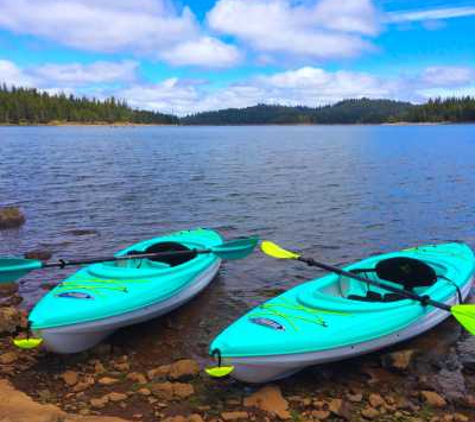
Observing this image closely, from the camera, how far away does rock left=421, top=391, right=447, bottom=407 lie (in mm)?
6152

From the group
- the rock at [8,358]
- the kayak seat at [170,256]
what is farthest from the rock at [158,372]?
the kayak seat at [170,256]

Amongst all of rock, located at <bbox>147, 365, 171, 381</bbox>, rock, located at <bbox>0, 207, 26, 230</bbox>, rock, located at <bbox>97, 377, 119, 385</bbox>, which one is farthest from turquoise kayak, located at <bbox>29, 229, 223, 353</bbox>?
rock, located at <bbox>0, 207, 26, 230</bbox>

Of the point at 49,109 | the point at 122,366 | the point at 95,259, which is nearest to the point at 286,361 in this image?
the point at 122,366

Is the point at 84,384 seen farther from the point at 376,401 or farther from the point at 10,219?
the point at 10,219

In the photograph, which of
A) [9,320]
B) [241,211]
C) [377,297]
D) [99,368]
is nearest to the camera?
[99,368]

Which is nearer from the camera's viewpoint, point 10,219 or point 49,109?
point 10,219

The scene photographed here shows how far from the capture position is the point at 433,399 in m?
6.20

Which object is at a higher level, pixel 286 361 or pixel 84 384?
pixel 286 361

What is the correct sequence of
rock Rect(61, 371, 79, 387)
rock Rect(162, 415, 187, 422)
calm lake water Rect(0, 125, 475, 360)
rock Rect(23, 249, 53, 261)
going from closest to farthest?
1. rock Rect(162, 415, 187, 422)
2. rock Rect(61, 371, 79, 387)
3. calm lake water Rect(0, 125, 475, 360)
4. rock Rect(23, 249, 53, 261)

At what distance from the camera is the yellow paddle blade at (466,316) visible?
6.33 meters

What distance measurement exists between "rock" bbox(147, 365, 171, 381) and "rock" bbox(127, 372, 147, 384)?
94mm

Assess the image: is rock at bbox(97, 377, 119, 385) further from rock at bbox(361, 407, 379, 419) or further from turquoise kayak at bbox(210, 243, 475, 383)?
rock at bbox(361, 407, 379, 419)

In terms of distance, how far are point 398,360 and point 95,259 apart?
508 centimetres

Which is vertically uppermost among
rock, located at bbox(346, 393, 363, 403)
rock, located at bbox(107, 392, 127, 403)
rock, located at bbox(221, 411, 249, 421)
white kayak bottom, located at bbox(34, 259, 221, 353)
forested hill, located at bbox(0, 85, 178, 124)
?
forested hill, located at bbox(0, 85, 178, 124)
